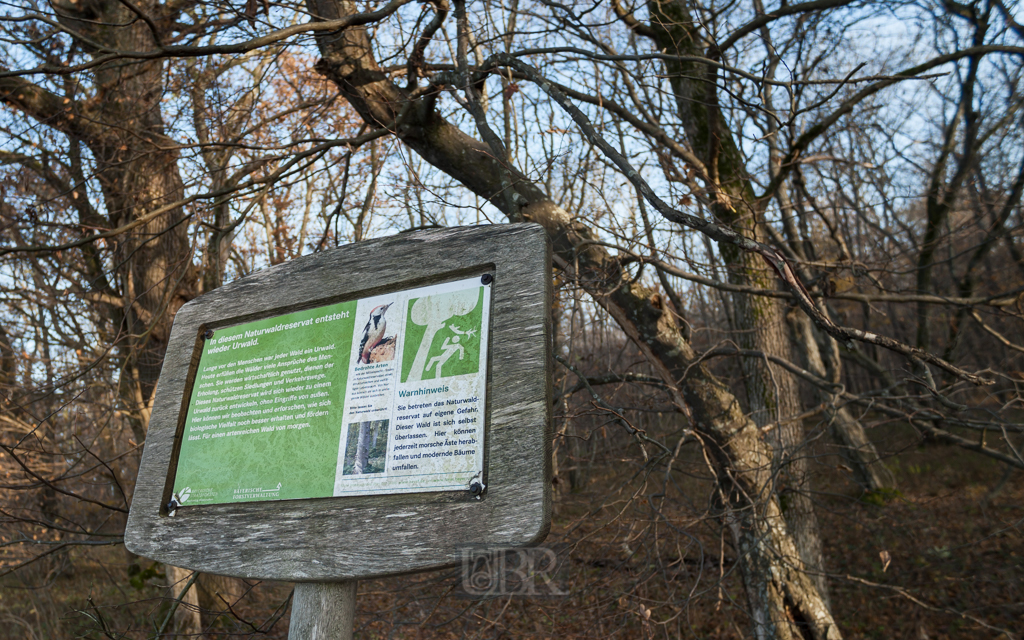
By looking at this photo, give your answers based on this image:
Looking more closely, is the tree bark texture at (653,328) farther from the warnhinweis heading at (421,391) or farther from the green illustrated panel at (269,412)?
the warnhinweis heading at (421,391)

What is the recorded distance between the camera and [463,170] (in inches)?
150

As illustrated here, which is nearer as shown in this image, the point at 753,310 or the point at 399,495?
the point at 399,495

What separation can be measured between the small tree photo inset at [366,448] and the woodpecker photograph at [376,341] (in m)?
0.19

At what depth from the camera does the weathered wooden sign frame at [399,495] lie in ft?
4.83

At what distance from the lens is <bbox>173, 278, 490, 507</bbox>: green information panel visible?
160 cm

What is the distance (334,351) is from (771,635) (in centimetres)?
328

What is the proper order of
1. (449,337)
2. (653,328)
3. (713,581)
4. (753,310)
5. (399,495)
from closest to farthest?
(399,495), (449,337), (653,328), (713,581), (753,310)

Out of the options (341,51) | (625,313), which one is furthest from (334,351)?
(341,51)

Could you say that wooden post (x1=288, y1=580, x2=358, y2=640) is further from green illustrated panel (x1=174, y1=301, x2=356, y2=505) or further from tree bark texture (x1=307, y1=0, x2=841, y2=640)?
tree bark texture (x1=307, y1=0, x2=841, y2=640)

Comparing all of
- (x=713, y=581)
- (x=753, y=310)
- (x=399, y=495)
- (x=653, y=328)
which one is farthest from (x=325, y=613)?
(x=753, y=310)

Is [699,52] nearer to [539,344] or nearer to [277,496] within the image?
[539,344]

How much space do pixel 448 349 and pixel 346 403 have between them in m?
0.35

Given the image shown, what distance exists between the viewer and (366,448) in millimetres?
1681

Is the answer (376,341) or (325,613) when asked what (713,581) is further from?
(376,341)
